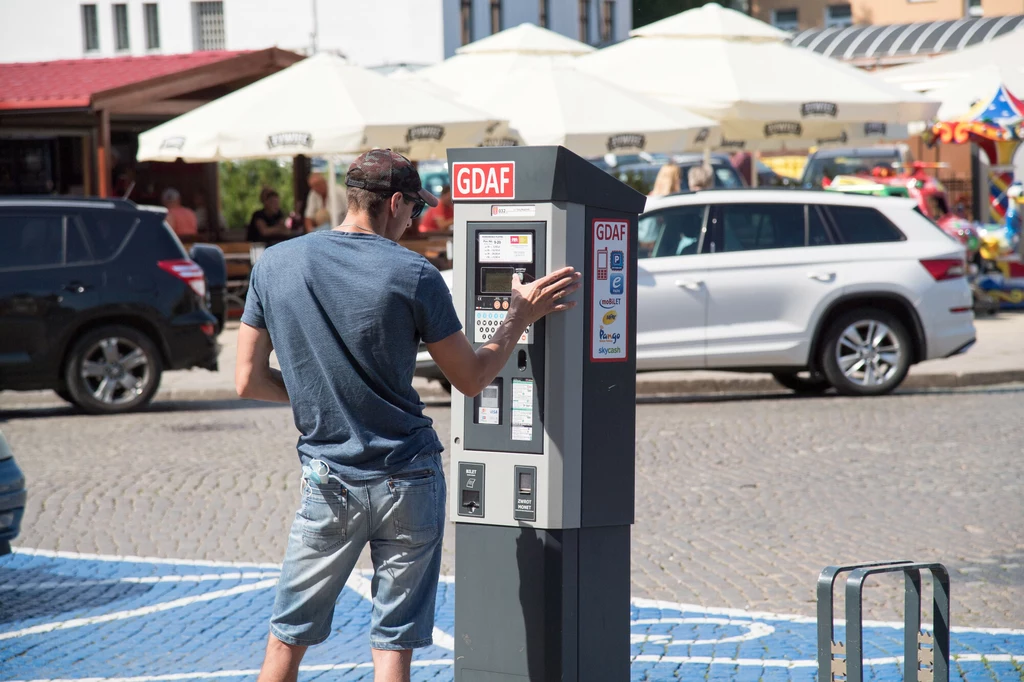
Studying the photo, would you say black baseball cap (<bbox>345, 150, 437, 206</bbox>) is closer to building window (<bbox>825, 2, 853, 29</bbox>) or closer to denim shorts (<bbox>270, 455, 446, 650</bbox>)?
denim shorts (<bbox>270, 455, 446, 650</bbox>)

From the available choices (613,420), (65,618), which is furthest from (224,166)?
(613,420)

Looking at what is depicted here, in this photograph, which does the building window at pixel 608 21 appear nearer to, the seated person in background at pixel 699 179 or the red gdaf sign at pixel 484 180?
the seated person in background at pixel 699 179

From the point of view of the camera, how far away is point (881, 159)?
27.5 m

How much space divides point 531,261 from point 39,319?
8757 millimetres

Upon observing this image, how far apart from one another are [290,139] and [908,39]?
28645mm

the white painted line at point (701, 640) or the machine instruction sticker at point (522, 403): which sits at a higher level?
the machine instruction sticker at point (522, 403)

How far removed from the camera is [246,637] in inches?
228

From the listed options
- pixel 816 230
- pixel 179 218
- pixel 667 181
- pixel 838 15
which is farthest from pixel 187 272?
pixel 838 15

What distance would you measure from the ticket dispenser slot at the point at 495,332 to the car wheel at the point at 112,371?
8.69 meters

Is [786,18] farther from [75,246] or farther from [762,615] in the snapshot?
[762,615]

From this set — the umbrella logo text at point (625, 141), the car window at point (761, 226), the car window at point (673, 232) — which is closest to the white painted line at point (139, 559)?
the car window at point (673, 232)

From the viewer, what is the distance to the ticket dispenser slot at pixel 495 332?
404 centimetres

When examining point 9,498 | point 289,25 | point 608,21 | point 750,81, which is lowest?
point 9,498

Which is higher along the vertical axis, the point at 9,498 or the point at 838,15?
the point at 838,15
